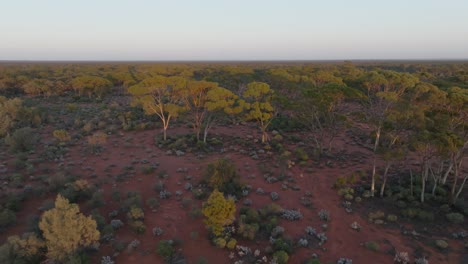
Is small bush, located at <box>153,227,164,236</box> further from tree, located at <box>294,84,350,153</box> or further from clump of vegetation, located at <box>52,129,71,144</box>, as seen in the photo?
clump of vegetation, located at <box>52,129,71,144</box>

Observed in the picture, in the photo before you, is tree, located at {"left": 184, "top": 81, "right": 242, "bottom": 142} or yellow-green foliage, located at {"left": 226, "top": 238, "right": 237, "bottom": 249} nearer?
yellow-green foliage, located at {"left": 226, "top": 238, "right": 237, "bottom": 249}

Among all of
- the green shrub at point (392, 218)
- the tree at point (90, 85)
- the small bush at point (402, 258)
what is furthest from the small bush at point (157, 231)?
the tree at point (90, 85)

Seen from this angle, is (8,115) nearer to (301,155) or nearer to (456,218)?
(301,155)

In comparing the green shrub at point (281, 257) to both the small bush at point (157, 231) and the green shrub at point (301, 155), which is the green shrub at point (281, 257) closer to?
the small bush at point (157, 231)

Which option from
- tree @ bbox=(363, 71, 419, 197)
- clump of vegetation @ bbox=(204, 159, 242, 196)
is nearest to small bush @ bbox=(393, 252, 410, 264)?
tree @ bbox=(363, 71, 419, 197)

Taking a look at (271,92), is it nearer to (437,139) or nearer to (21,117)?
(437,139)

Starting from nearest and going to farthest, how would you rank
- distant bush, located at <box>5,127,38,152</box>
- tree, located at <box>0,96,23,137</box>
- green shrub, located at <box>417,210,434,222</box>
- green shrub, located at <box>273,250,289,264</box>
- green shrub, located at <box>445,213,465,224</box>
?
green shrub, located at <box>273,250,289,264</box>
green shrub, located at <box>445,213,465,224</box>
green shrub, located at <box>417,210,434,222</box>
distant bush, located at <box>5,127,38,152</box>
tree, located at <box>0,96,23,137</box>
